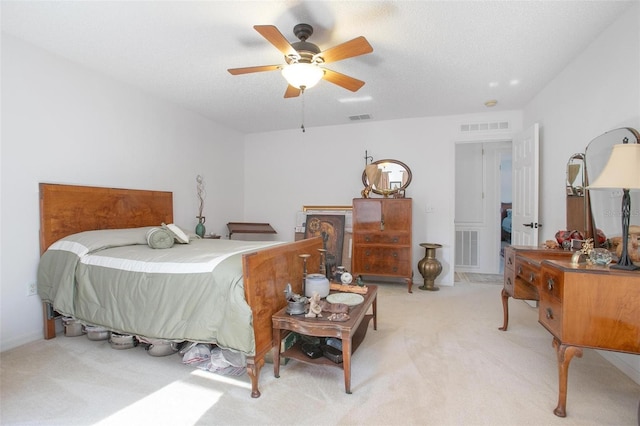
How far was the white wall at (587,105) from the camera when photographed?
2.14 meters

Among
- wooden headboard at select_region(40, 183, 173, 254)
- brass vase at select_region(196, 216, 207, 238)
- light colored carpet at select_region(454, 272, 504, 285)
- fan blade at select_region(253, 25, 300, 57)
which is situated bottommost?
light colored carpet at select_region(454, 272, 504, 285)

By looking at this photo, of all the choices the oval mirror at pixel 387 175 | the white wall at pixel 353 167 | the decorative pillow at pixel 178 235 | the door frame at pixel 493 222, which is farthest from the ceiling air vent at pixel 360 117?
the decorative pillow at pixel 178 235

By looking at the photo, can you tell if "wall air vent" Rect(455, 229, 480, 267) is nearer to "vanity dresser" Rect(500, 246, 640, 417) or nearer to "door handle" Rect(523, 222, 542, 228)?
"door handle" Rect(523, 222, 542, 228)

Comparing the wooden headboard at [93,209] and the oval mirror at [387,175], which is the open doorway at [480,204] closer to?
the oval mirror at [387,175]

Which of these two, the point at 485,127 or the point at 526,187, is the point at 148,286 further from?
the point at 485,127

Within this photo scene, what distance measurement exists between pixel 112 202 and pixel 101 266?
1134 mm

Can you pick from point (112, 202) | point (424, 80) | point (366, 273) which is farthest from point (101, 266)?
point (424, 80)

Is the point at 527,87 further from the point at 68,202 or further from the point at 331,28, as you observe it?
the point at 68,202

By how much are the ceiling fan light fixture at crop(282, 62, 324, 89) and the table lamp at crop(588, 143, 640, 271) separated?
185 cm

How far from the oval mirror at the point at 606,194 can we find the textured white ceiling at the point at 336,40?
87cm

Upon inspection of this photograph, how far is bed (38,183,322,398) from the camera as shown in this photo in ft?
6.19

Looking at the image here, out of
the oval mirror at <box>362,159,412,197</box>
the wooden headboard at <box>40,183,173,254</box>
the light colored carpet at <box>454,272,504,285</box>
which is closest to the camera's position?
the wooden headboard at <box>40,183,173,254</box>

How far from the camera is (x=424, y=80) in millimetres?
3363

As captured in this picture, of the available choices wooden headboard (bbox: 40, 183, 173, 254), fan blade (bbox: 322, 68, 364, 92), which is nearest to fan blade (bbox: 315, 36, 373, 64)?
fan blade (bbox: 322, 68, 364, 92)
